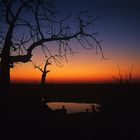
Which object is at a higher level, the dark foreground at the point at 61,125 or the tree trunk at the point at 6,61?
the tree trunk at the point at 6,61

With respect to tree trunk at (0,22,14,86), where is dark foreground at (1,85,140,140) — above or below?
below

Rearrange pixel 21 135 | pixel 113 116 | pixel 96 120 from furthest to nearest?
pixel 113 116
pixel 96 120
pixel 21 135

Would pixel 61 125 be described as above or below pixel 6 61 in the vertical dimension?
below

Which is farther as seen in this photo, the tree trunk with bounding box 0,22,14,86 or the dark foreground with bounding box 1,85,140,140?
the tree trunk with bounding box 0,22,14,86

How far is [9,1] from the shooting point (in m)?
11.7

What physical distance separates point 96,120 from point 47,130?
3.13 meters

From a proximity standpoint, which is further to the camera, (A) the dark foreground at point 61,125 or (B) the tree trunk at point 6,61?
(B) the tree trunk at point 6,61

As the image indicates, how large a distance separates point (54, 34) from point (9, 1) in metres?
2.39

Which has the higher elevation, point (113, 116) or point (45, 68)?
point (45, 68)

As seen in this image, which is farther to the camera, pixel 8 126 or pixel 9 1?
pixel 9 1

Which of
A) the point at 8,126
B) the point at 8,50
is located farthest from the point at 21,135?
the point at 8,50

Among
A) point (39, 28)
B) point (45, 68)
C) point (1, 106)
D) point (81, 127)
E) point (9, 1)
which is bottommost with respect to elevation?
point (81, 127)

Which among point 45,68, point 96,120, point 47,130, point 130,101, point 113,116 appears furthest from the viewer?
point 45,68

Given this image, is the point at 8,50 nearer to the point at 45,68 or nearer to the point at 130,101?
the point at 130,101
